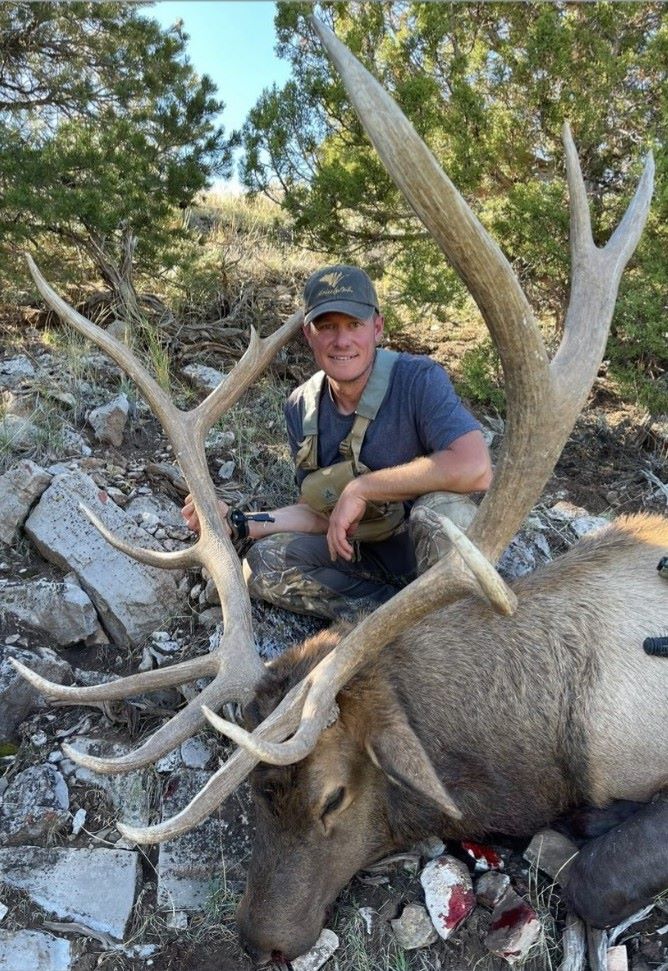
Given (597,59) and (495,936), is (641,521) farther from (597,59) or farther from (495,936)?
(597,59)

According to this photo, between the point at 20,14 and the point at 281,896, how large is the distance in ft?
21.4

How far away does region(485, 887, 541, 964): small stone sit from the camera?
9.66 feet

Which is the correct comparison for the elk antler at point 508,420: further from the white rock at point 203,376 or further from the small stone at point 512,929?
the white rock at point 203,376

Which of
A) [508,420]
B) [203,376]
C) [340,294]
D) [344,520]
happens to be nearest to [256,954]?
[344,520]

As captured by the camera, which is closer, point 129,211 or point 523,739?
point 523,739

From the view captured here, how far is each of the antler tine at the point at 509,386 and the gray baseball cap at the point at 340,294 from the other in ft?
4.89

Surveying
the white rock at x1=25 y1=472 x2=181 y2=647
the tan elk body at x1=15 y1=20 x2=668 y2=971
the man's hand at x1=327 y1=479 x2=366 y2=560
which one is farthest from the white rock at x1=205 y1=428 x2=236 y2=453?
the tan elk body at x1=15 y1=20 x2=668 y2=971

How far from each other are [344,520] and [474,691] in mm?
1027

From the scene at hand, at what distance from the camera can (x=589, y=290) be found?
8.91 ft

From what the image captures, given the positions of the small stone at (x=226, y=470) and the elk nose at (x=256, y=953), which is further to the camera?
the small stone at (x=226, y=470)

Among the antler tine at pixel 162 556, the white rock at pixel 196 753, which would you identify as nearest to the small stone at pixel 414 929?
the white rock at pixel 196 753

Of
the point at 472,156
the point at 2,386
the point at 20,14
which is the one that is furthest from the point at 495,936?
the point at 20,14

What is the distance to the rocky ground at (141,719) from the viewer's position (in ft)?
10.0

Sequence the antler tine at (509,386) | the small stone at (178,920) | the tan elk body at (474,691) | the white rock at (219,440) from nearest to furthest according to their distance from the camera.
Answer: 1. the antler tine at (509,386)
2. the tan elk body at (474,691)
3. the small stone at (178,920)
4. the white rock at (219,440)
